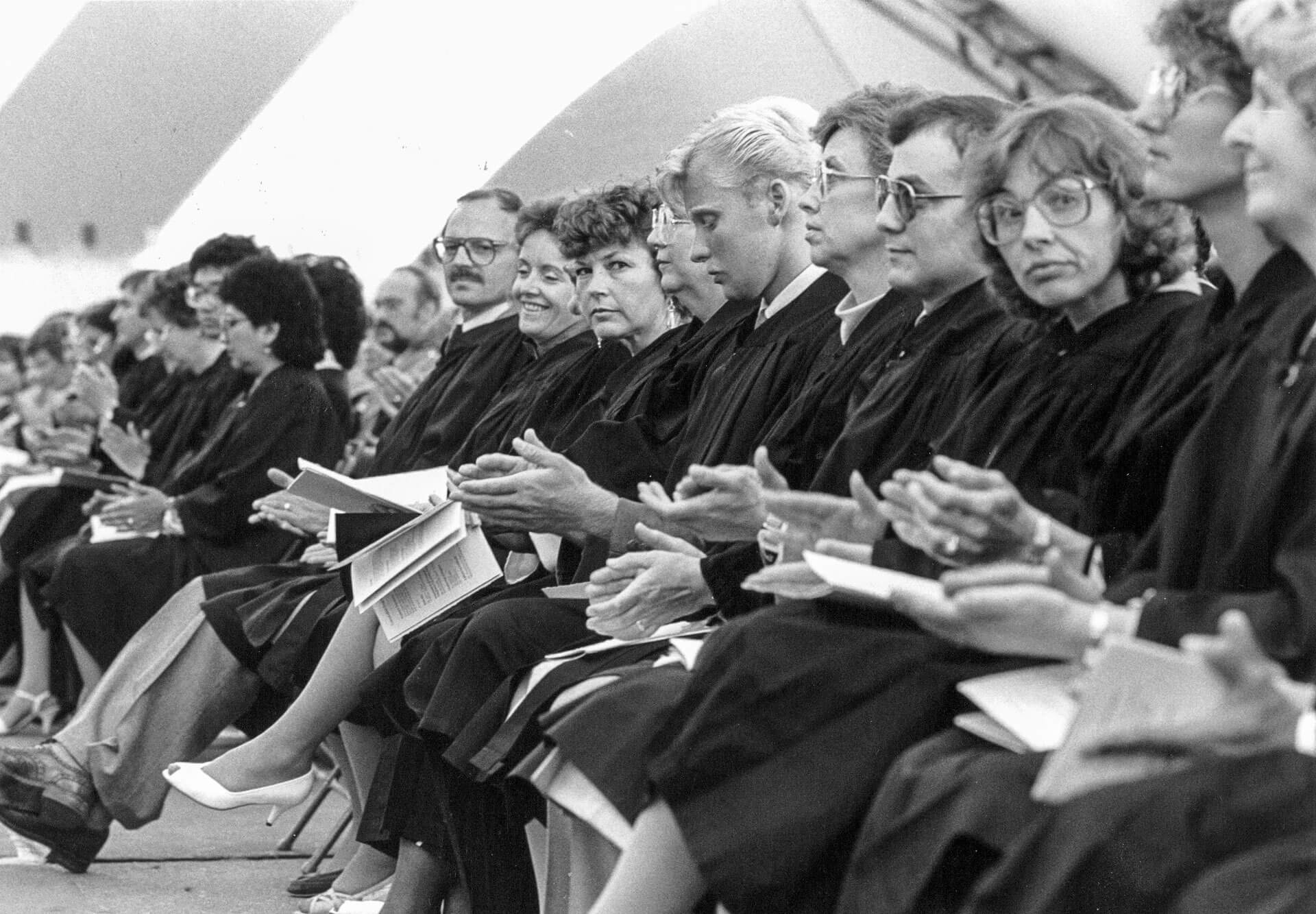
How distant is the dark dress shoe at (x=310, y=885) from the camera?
16.2 feet

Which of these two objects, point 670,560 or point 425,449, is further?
point 425,449

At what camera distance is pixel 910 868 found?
2.39 m

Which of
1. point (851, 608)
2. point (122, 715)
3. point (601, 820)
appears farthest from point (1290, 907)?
point (122, 715)

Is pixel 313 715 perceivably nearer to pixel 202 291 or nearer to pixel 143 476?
pixel 202 291

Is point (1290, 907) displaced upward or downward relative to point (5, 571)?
upward

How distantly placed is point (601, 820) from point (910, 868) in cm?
70

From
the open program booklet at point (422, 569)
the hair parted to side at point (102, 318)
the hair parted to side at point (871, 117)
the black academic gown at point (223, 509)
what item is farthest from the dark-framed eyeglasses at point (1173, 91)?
the hair parted to side at point (102, 318)

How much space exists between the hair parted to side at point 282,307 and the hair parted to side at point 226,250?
64 cm

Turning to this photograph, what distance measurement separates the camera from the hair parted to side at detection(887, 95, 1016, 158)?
138 inches

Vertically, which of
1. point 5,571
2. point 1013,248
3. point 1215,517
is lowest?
point 5,571

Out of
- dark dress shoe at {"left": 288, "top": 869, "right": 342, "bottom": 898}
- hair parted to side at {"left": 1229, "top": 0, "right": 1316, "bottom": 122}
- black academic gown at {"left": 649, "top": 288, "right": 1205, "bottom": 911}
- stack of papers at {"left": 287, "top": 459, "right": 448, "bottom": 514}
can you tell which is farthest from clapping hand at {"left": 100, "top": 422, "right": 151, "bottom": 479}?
hair parted to side at {"left": 1229, "top": 0, "right": 1316, "bottom": 122}

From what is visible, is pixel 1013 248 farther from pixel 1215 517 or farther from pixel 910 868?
pixel 910 868

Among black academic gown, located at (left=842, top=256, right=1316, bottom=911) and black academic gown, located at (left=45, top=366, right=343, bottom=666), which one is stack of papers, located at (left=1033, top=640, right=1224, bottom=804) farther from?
black academic gown, located at (left=45, top=366, right=343, bottom=666)

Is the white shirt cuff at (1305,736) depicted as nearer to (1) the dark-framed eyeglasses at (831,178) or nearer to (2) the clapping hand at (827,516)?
(2) the clapping hand at (827,516)
